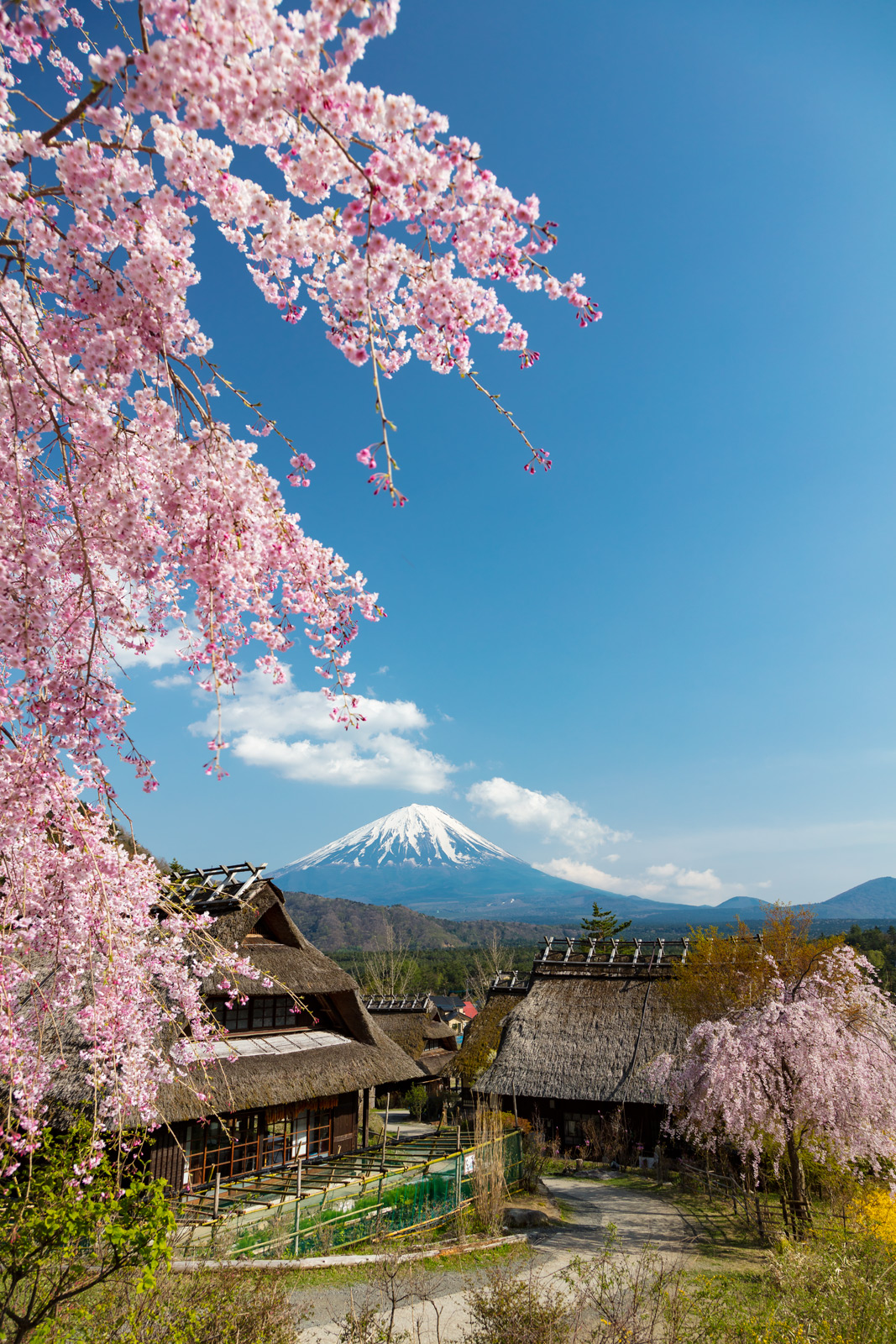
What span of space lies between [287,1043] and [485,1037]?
9656 mm

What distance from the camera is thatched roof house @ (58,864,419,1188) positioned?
11016 mm

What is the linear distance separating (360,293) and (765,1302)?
859cm

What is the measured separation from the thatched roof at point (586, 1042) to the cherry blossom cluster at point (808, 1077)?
6.25 metres

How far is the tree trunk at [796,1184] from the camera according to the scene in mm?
9117

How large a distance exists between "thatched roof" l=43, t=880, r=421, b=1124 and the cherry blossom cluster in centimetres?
671

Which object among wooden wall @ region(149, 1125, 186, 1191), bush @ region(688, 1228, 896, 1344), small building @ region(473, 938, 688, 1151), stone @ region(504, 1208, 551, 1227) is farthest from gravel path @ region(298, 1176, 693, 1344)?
wooden wall @ region(149, 1125, 186, 1191)

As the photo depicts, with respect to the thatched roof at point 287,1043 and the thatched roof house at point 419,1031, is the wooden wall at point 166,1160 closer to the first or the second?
the thatched roof at point 287,1043

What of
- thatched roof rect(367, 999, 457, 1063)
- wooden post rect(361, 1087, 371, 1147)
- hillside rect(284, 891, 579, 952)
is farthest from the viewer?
hillside rect(284, 891, 579, 952)

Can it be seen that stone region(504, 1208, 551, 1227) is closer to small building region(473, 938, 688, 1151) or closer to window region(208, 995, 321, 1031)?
window region(208, 995, 321, 1031)

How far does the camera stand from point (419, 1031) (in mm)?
28672

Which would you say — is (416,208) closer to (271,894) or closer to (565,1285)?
(565,1285)

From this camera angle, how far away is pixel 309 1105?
13.6 meters

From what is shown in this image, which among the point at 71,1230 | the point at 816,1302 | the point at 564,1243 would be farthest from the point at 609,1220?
the point at 71,1230

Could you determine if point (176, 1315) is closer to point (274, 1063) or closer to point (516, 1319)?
point (516, 1319)
